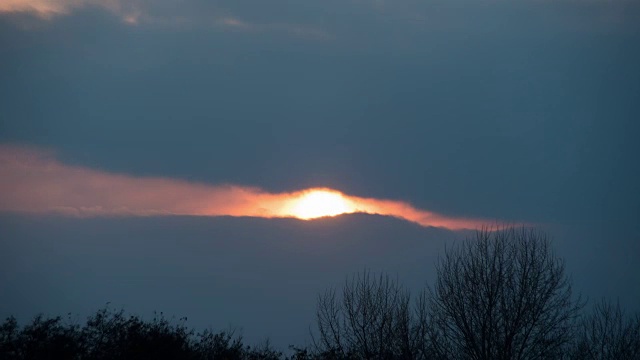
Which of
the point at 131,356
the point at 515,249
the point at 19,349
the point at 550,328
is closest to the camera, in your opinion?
the point at 19,349

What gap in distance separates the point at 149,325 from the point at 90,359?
7.98 ft

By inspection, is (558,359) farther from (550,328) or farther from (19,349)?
(19,349)

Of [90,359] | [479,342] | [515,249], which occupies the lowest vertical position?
[90,359]

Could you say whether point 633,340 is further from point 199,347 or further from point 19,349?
point 19,349

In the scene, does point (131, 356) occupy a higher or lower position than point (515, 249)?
lower

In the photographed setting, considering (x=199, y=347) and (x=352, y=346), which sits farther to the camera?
(x=352, y=346)

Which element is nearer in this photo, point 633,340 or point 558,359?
point 558,359

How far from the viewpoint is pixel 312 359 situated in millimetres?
24188

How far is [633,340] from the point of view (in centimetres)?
2684

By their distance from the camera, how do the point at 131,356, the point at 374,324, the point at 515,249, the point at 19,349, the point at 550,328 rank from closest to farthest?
the point at 19,349 → the point at 131,356 → the point at 550,328 → the point at 515,249 → the point at 374,324

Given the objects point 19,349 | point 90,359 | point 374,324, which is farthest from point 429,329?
point 19,349

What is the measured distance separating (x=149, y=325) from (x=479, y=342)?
34.4ft

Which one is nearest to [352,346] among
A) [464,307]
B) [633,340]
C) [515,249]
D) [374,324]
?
[374,324]

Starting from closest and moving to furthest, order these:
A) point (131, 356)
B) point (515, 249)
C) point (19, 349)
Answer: point (19, 349), point (131, 356), point (515, 249)
